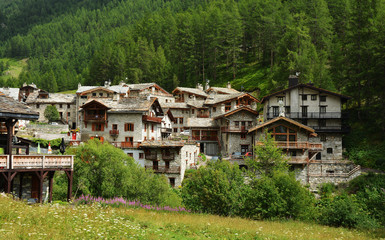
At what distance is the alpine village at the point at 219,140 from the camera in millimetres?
18734

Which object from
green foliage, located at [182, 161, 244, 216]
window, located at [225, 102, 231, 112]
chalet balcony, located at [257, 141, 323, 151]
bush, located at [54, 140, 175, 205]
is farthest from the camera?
window, located at [225, 102, 231, 112]

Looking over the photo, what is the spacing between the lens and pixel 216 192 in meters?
23.7

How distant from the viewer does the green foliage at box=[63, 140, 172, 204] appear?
89.0 feet

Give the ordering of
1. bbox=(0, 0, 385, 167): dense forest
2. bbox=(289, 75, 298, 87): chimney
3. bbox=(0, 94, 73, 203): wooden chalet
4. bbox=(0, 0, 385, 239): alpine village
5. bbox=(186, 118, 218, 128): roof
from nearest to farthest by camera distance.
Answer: bbox=(0, 0, 385, 239): alpine village
bbox=(0, 94, 73, 203): wooden chalet
bbox=(0, 0, 385, 167): dense forest
bbox=(289, 75, 298, 87): chimney
bbox=(186, 118, 218, 128): roof

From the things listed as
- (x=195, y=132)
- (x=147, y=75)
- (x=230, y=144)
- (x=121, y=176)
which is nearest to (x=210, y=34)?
(x=147, y=75)

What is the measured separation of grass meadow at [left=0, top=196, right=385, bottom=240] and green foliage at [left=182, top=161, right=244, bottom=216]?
3.56m

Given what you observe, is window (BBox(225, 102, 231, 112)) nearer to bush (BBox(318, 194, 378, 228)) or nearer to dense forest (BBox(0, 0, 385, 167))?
dense forest (BBox(0, 0, 385, 167))

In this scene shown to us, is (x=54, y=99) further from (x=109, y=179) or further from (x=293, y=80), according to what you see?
(x=109, y=179)

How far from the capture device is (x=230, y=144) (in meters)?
53.2

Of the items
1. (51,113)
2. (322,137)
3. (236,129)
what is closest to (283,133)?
(322,137)

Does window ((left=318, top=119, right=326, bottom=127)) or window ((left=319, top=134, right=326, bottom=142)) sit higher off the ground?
window ((left=318, top=119, right=326, bottom=127))

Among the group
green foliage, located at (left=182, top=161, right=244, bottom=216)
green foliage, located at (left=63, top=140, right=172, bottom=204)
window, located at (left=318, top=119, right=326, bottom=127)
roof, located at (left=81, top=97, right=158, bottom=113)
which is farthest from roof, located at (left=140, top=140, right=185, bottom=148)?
window, located at (left=318, top=119, right=326, bottom=127)

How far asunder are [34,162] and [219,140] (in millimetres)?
41724

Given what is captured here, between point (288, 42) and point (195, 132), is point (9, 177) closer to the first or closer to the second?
point (195, 132)
